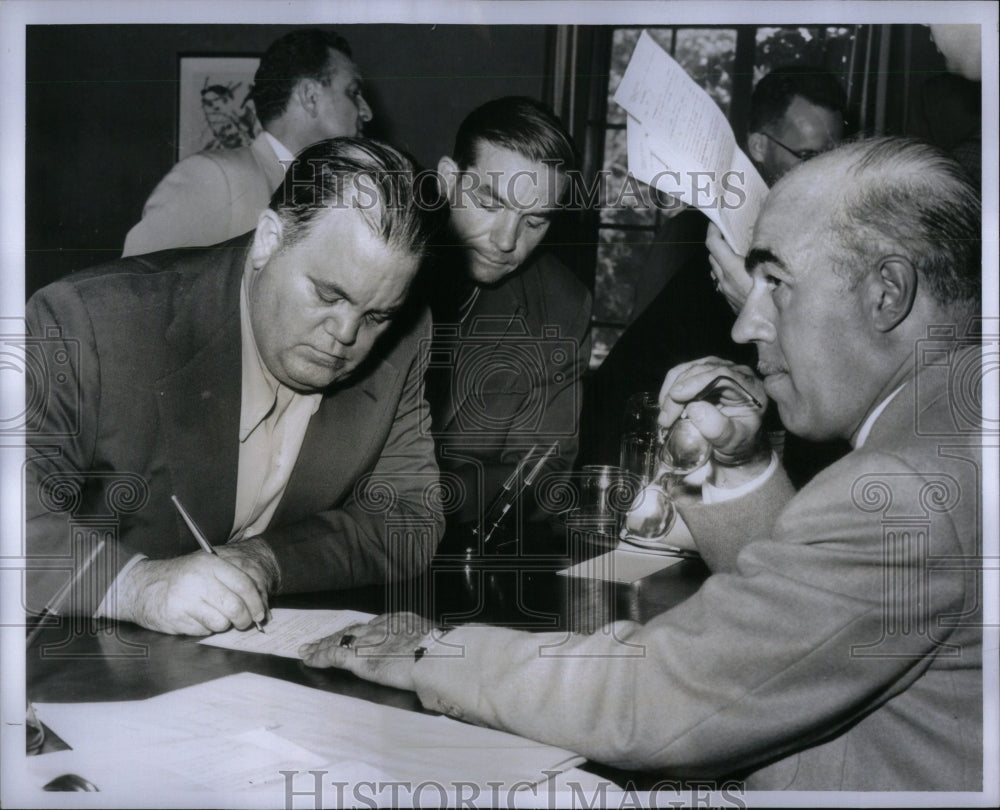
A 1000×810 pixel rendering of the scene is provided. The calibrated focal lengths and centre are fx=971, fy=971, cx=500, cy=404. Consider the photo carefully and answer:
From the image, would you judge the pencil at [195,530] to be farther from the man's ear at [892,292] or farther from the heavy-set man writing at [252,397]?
the man's ear at [892,292]

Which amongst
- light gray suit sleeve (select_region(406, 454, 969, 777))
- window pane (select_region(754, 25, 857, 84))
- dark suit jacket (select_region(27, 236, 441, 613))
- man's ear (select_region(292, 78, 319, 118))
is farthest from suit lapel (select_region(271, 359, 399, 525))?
window pane (select_region(754, 25, 857, 84))

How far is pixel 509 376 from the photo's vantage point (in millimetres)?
1687

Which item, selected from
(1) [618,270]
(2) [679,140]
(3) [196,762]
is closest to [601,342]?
(1) [618,270]

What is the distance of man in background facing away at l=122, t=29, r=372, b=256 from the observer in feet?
5.45

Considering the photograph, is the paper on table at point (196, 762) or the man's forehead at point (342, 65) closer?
the paper on table at point (196, 762)

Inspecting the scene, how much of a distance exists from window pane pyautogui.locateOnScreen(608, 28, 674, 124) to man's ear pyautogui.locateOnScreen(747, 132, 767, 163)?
0.69 feet

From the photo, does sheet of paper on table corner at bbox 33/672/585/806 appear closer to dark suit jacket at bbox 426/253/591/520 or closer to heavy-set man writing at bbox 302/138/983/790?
heavy-set man writing at bbox 302/138/983/790

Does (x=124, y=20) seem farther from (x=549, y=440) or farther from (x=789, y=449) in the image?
(x=789, y=449)

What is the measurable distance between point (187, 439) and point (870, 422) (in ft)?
3.71

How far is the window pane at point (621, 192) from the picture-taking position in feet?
5.53

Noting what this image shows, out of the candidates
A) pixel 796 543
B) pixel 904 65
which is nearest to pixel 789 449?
pixel 796 543

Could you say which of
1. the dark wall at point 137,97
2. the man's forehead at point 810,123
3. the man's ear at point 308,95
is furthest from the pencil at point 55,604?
the man's forehead at point 810,123

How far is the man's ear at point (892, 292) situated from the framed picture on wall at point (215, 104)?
1.06m

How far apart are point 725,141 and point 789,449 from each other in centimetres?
54
